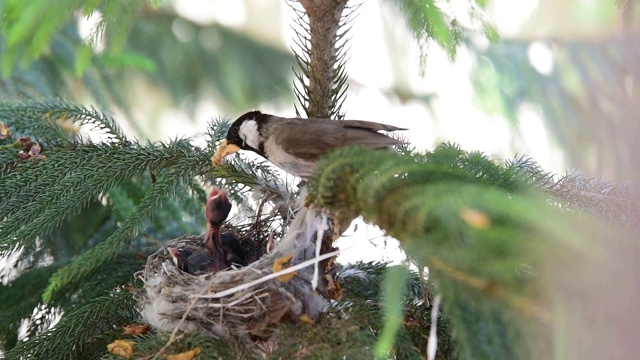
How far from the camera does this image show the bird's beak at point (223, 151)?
4.15 feet

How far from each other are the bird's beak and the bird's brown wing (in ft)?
0.51

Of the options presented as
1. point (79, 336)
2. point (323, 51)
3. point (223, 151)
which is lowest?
point (79, 336)

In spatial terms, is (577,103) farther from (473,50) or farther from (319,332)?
(319,332)

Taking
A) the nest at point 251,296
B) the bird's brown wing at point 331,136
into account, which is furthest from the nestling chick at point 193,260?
the bird's brown wing at point 331,136

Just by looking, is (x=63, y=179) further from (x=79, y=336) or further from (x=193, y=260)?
(x=193, y=260)

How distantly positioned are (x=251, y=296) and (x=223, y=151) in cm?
34

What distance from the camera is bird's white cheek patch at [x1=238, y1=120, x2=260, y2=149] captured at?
133 centimetres

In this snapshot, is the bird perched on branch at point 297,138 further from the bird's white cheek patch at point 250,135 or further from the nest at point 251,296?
the nest at point 251,296

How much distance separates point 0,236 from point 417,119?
9.41 ft

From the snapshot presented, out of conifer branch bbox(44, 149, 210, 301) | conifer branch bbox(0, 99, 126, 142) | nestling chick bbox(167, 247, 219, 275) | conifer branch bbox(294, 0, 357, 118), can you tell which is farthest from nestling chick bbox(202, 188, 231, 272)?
conifer branch bbox(294, 0, 357, 118)

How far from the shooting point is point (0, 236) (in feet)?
3.79

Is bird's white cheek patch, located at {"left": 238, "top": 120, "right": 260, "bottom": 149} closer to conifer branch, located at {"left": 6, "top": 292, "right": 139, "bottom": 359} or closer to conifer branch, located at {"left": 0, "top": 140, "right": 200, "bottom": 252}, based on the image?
conifer branch, located at {"left": 0, "top": 140, "right": 200, "bottom": 252}

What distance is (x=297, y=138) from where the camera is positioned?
3.92 feet

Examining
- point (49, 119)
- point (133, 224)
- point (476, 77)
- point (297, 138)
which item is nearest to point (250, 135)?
point (297, 138)
